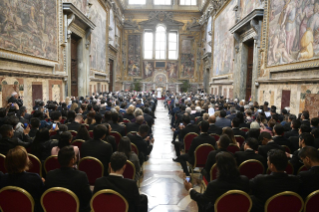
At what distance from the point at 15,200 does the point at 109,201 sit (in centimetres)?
96

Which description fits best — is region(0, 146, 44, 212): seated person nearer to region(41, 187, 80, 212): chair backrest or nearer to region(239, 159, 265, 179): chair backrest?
region(41, 187, 80, 212): chair backrest

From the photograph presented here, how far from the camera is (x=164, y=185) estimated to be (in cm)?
491

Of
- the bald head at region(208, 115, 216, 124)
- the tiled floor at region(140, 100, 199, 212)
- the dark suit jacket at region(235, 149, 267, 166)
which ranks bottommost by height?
the tiled floor at region(140, 100, 199, 212)

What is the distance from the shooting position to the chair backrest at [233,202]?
7.84ft

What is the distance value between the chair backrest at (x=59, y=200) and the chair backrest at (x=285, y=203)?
1987 mm

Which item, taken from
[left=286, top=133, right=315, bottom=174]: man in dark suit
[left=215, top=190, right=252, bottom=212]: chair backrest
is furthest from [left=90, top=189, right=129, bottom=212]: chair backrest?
[left=286, top=133, right=315, bottom=174]: man in dark suit

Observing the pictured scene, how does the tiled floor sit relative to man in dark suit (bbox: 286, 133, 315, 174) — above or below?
below

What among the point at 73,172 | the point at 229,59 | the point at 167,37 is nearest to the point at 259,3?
the point at 229,59

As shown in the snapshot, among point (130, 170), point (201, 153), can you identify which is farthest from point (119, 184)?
point (201, 153)

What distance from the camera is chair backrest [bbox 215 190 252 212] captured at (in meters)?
2.39

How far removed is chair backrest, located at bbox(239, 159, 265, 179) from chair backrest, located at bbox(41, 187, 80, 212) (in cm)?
229

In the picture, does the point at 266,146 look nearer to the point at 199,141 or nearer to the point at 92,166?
the point at 199,141

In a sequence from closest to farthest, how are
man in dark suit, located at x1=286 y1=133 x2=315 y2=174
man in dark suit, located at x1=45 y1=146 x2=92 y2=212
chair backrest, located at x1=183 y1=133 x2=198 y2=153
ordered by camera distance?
man in dark suit, located at x1=45 y1=146 x2=92 y2=212, man in dark suit, located at x1=286 y1=133 x2=315 y2=174, chair backrest, located at x1=183 y1=133 x2=198 y2=153

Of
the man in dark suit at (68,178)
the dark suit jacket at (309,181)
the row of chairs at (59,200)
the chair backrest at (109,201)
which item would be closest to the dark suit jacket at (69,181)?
the man in dark suit at (68,178)
